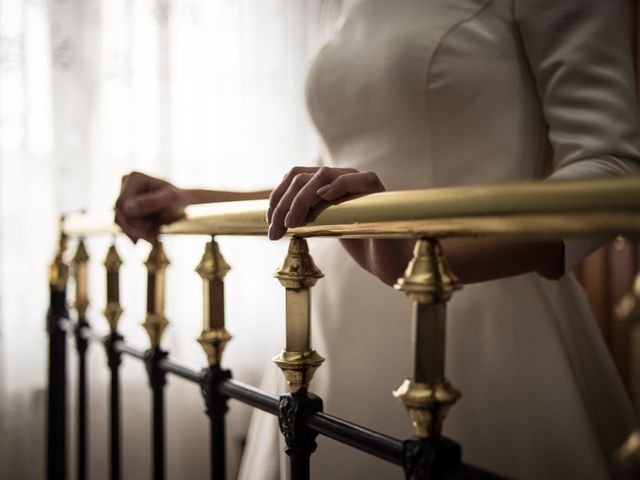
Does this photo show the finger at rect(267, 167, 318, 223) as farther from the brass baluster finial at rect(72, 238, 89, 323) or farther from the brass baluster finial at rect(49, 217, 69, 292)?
the brass baluster finial at rect(49, 217, 69, 292)

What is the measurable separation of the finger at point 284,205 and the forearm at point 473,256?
87 millimetres

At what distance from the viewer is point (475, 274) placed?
60 centimetres

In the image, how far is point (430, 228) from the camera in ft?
1.35

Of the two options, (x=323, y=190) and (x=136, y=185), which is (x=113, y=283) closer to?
(x=136, y=185)

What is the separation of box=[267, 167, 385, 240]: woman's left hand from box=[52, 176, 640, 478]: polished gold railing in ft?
0.04

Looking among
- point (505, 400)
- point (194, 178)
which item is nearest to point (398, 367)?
point (505, 400)

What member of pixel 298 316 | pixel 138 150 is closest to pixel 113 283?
pixel 298 316

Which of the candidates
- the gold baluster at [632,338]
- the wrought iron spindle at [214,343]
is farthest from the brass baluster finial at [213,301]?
the gold baluster at [632,338]

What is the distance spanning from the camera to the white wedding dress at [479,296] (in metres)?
0.76

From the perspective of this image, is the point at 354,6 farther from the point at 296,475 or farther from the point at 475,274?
the point at 296,475

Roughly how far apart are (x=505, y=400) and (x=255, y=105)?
69.4 inches

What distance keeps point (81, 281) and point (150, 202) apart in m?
0.54

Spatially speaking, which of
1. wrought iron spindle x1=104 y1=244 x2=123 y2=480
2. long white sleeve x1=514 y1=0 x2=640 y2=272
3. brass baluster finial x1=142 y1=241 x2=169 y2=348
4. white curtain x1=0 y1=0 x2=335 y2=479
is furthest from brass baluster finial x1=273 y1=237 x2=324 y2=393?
white curtain x1=0 y1=0 x2=335 y2=479

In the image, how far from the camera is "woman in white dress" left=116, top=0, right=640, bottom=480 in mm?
708
